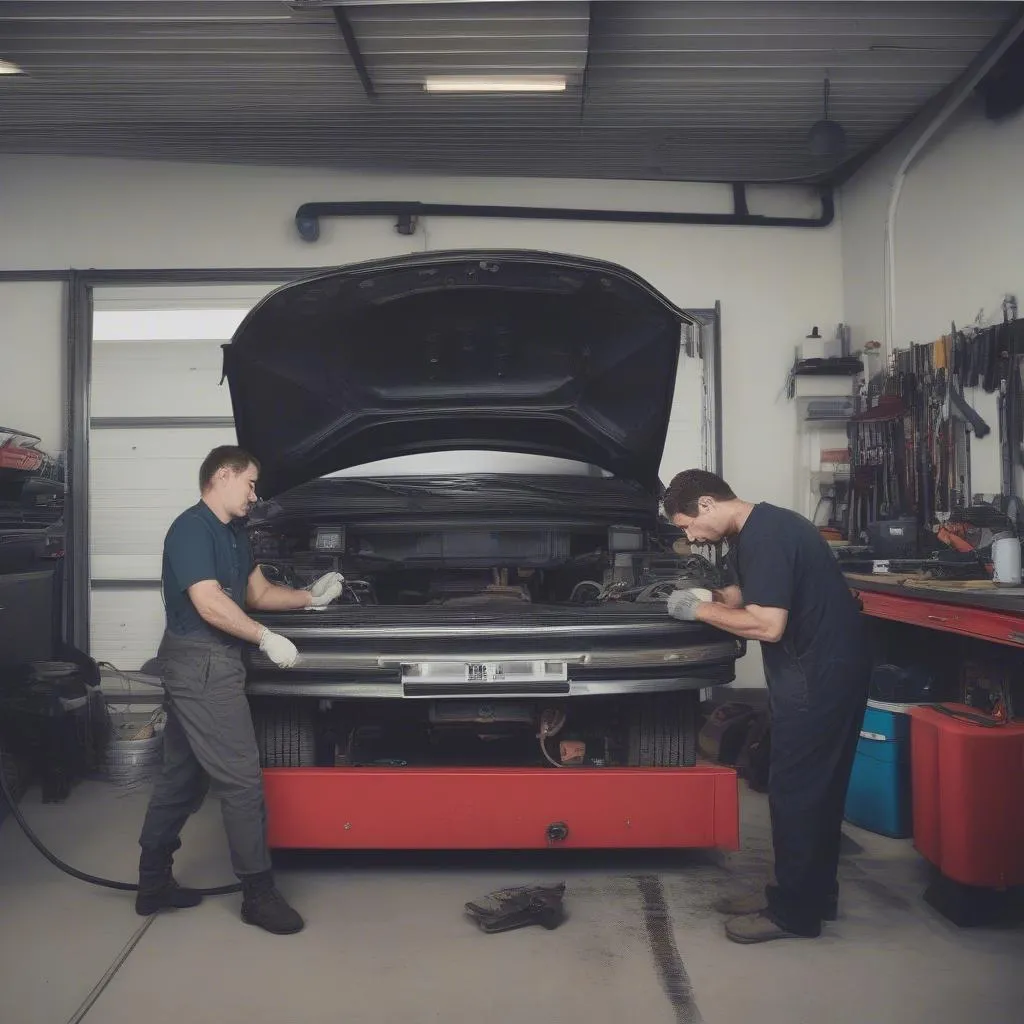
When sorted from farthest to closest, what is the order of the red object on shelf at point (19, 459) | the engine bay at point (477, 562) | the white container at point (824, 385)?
the white container at point (824, 385) < the red object on shelf at point (19, 459) < the engine bay at point (477, 562)

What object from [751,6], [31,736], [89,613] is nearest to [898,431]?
[751,6]

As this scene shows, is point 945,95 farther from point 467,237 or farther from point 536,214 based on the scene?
point 467,237

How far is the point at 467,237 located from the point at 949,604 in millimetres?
3879

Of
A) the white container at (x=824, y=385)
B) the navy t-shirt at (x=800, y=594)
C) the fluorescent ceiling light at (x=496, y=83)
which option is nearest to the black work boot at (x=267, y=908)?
the navy t-shirt at (x=800, y=594)

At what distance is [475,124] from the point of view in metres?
5.37

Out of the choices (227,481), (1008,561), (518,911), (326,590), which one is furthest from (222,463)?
(1008,561)

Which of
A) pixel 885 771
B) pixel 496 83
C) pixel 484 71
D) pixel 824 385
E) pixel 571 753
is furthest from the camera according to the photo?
pixel 824 385

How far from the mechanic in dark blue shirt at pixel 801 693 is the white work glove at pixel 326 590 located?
1.15 meters

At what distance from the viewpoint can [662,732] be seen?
3102 mm

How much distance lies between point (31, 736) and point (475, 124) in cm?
372

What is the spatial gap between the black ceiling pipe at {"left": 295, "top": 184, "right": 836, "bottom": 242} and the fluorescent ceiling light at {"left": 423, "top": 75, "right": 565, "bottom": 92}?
1.24 meters

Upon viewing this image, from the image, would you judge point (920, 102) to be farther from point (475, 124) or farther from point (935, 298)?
point (475, 124)

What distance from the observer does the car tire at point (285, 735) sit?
10.1ft

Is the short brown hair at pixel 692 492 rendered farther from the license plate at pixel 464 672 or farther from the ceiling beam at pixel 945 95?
the ceiling beam at pixel 945 95
